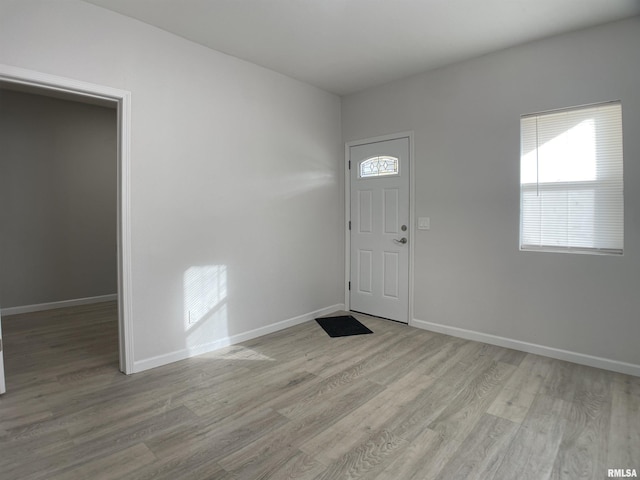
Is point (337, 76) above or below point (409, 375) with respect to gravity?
above

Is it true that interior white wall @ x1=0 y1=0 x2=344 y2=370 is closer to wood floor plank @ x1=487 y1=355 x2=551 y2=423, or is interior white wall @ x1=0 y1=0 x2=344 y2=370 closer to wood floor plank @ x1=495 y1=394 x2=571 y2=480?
wood floor plank @ x1=487 y1=355 x2=551 y2=423

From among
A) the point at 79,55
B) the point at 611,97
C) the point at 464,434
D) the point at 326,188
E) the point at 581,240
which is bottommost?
the point at 464,434

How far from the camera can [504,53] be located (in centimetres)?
332

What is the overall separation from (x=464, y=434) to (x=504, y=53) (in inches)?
129

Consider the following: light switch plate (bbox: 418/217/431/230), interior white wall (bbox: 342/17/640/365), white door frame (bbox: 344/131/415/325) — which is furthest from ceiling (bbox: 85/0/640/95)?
light switch plate (bbox: 418/217/431/230)

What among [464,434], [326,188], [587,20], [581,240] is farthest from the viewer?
[326,188]

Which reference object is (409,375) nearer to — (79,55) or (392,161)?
→ (392,161)

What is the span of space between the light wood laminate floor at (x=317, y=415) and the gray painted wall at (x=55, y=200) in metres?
1.64

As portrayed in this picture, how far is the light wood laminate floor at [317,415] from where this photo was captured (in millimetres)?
1803

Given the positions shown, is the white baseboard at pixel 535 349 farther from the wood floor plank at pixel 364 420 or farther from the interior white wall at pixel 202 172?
the interior white wall at pixel 202 172

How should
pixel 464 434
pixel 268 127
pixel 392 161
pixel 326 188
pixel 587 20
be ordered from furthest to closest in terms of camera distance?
pixel 326 188, pixel 392 161, pixel 268 127, pixel 587 20, pixel 464 434

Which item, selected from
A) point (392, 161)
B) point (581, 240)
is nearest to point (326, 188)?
point (392, 161)

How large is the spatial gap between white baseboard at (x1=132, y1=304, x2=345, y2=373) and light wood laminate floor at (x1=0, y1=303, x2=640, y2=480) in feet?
0.32

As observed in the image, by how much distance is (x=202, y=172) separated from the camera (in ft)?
10.7
